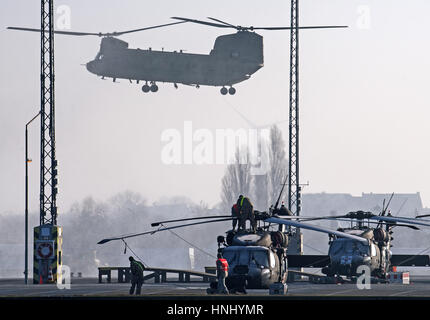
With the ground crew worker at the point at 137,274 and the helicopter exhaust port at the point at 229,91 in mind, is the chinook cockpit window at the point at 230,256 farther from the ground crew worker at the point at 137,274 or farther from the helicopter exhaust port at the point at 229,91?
the helicopter exhaust port at the point at 229,91

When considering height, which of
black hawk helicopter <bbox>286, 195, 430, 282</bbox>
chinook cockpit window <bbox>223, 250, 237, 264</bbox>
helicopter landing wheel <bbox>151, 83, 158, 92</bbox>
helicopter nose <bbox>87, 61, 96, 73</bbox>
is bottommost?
black hawk helicopter <bbox>286, 195, 430, 282</bbox>

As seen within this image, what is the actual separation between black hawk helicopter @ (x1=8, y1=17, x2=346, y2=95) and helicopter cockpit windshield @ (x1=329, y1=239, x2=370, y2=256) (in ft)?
107

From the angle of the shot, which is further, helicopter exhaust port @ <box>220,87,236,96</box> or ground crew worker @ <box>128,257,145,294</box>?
helicopter exhaust port @ <box>220,87,236,96</box>

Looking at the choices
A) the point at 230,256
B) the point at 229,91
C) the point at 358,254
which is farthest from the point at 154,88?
the point at 230,256

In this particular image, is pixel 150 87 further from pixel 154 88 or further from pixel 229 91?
pixel 229 91

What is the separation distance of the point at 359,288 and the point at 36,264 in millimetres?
17591

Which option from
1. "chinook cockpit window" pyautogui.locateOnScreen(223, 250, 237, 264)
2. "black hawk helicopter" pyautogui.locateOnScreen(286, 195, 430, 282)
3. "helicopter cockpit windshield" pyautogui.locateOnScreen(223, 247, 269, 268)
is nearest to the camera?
"helicopter cockpit windshield" pyautogui.locateOnScreen(223, 247, 269, 268)

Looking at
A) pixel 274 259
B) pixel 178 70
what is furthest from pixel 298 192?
pixel 178 70

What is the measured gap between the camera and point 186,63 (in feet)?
294

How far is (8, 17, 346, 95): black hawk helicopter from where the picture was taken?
284ft

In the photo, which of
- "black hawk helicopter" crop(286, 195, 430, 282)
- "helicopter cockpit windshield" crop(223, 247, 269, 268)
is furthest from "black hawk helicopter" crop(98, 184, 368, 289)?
"black hawk helicopter" crop(286, 195, 430, 282)

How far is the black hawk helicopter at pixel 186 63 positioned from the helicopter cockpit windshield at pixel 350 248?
32463mm

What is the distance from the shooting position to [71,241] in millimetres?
178000

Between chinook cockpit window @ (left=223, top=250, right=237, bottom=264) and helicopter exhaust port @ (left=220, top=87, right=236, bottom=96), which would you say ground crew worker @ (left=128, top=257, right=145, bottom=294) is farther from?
helicopter exhaust port @ (left=220, top=87, right=236, bottom=96)
